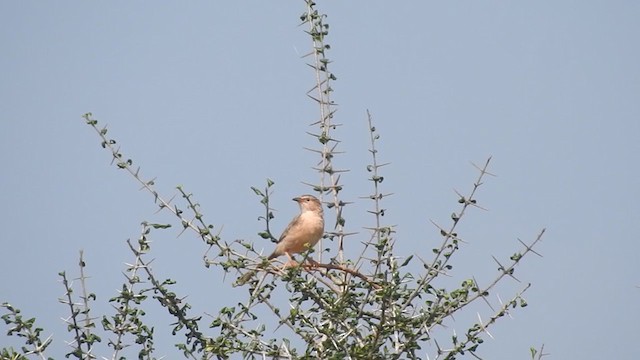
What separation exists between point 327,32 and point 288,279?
2.20 m

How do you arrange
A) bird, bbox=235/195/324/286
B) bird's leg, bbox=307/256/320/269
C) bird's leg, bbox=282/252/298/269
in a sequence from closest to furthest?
bird's leg, bbox=307/256/320/269
bird's leg, bbox=282/252/298/269
bird, bbox=235/195/324/286

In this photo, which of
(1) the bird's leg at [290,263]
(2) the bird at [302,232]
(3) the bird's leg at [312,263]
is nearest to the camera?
(3) the bird's leg at [312,263]

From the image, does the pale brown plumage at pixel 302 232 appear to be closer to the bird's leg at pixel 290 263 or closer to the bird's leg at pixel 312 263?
the bird's leg at pixel 290 263

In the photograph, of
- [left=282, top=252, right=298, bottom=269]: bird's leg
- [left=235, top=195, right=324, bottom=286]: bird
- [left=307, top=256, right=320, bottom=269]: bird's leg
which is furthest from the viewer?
[left=235, top=195, right=324, bottom=286]: bird

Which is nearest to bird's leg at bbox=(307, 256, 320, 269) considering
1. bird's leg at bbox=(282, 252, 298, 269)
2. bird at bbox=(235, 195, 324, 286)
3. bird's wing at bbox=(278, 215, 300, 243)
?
bird's leg at bbox=(282, 252, 298, 269)

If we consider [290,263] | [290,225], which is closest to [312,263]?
[290,263]

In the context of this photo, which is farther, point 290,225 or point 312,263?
point 290,225

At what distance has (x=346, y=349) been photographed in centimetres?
634

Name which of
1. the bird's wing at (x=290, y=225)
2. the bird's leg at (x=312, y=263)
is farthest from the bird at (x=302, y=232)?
the bird's leg at (x=312, y=263)

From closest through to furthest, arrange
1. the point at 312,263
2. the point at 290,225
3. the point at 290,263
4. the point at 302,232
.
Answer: the point at 312,263
the point at 290,263
the point at 302,232
the point at 290,225

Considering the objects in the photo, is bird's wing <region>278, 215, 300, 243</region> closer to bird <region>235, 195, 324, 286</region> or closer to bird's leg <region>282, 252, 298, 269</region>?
bird <region>235, 195, 324, 286</region>

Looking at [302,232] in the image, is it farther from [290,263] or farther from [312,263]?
[312,263]

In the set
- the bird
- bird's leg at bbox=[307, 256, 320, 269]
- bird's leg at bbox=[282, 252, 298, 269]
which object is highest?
the bird

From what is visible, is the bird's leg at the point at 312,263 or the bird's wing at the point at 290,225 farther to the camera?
the bird's wing at the point at 290,225
